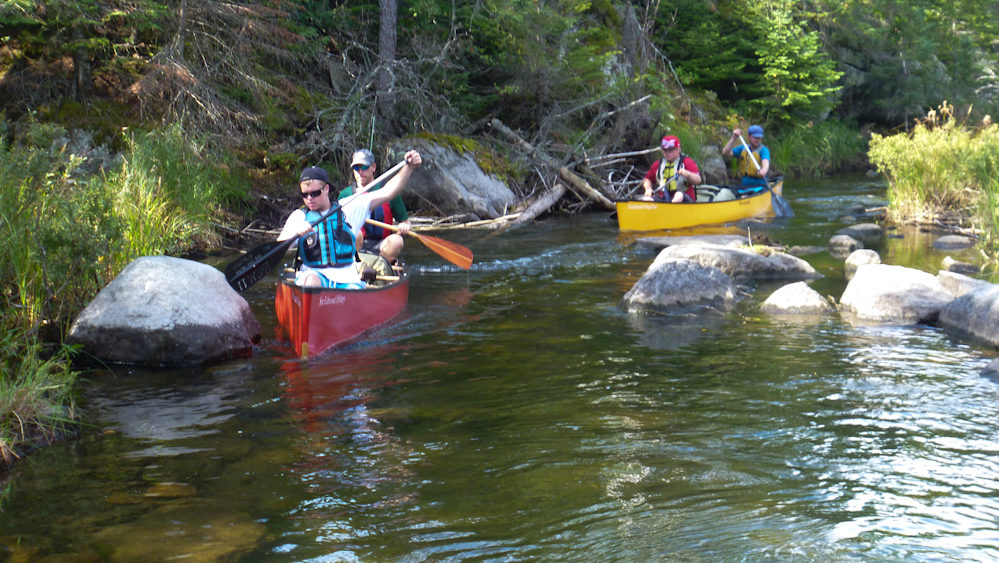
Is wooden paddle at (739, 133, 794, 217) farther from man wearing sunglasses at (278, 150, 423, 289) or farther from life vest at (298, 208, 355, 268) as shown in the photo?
life vest at (298, 208, 355, 268)

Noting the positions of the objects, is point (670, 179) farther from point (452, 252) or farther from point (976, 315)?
point (976, 315)

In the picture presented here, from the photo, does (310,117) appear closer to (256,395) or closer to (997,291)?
(256,395)

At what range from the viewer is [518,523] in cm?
388

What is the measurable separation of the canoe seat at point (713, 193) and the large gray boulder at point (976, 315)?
750 cm

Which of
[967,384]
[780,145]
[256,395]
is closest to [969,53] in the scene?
[780,145]

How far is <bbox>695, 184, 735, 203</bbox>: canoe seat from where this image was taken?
583 inches

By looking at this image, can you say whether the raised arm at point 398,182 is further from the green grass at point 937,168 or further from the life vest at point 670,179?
the green grass at point 937,168

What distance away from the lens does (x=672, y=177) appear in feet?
45.9

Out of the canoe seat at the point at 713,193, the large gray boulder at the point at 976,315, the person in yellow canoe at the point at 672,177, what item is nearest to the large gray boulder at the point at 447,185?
the person in yellow canoe at the point at 672,177

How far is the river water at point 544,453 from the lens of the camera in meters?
3.71

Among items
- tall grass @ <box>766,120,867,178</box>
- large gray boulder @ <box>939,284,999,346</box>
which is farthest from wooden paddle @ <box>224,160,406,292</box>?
tall grass @ <box>766,120,867,178</box>

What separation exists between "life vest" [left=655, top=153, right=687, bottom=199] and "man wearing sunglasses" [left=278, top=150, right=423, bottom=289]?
23.4 feet

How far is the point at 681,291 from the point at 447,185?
276 inches

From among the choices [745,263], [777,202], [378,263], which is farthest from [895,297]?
[777,202]
